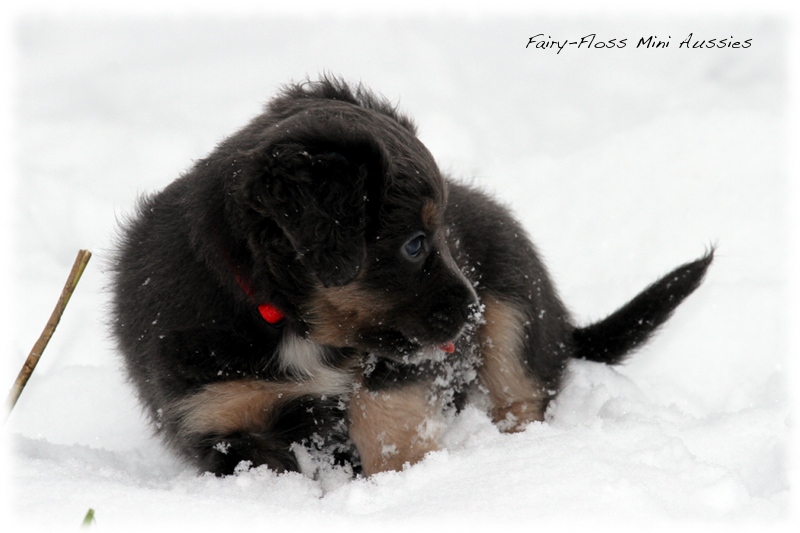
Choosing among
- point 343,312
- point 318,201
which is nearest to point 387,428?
point 343,312

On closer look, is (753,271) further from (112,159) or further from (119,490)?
(112,159)

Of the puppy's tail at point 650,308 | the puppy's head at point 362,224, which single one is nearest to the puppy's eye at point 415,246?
the puppy's head at point 362,224

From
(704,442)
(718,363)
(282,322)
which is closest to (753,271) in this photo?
(718,363)

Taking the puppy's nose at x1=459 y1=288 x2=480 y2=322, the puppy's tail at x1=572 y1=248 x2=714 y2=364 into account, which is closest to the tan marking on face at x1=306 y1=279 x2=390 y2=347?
the puppy's nose at x1=459 y1=288 x2=480 y2=322

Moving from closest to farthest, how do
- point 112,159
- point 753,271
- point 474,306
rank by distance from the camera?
point 474,306 < point 753,271 < point 112,159

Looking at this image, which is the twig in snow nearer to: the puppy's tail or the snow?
the snow

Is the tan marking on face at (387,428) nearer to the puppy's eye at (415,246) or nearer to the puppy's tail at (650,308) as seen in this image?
the puppy's eye at (415,246)
